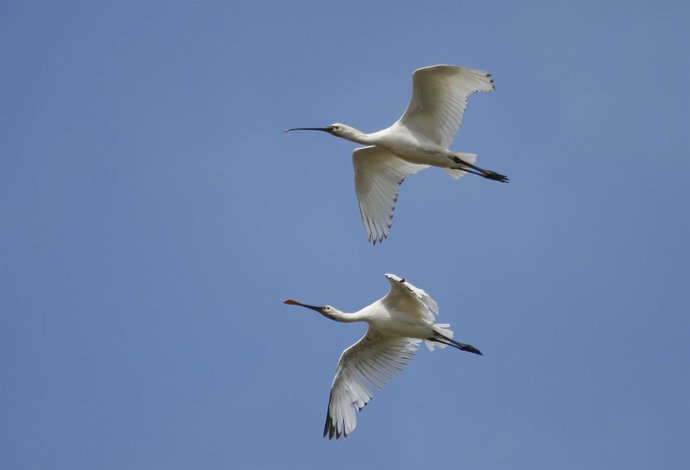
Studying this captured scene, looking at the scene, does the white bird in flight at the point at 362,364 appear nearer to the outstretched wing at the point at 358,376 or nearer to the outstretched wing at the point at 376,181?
the outstretched wing at the point at 358,376

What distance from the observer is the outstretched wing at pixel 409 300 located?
24.5 metres

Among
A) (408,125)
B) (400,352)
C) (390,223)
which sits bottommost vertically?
(400,352)

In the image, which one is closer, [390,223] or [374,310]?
[374,310]

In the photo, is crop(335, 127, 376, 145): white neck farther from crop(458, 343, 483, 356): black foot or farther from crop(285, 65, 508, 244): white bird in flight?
crop(458, 343, 483, 356): black foot

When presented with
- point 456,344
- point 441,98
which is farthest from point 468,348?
Result: point 441,98

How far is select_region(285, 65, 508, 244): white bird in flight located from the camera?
2564cm

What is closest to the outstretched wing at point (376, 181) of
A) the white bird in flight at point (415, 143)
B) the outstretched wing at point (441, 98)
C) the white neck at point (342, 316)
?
the white bird in flight at point (415, 143)

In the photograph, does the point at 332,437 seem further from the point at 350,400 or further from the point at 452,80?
the point at 452,80

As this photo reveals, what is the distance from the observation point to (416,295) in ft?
80.6

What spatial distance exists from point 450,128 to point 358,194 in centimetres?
238

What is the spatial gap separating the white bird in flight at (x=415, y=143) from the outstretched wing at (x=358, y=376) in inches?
89.4

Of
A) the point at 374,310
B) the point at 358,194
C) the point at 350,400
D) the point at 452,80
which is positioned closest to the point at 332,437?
the point at 350,400

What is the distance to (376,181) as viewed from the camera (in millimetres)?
27844

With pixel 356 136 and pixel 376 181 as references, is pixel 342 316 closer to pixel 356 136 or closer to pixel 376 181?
pixel 376 181
